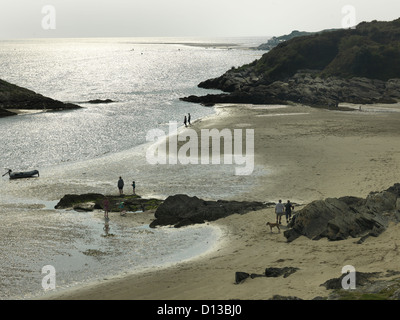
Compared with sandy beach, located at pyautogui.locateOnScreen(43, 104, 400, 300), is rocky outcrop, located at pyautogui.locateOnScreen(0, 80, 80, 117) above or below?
above

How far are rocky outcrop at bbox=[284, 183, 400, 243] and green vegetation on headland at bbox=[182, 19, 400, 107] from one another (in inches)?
2249

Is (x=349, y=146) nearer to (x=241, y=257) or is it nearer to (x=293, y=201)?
(x=293, y=201)

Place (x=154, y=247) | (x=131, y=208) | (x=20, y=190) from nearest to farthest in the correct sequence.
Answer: (x=154, y=247), (x=131, y=208), (x=20, y=190)

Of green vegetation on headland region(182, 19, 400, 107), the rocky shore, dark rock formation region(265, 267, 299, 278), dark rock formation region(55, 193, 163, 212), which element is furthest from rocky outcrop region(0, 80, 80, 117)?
dark rock formation region(265, 267, 299, 278)

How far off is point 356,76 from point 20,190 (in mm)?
78936

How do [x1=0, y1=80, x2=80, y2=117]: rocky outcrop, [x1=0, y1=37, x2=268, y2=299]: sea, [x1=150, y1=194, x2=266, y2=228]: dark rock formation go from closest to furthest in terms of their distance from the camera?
[x1=0, y1=37, x2=268, y2=299]: sea
[x1=150, y1=194, x2=266, y2=228]: dark rock formation
[x1=0, y1=80, x2=80, y2=117]: rocky outcrop

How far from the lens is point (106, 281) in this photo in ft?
59.3

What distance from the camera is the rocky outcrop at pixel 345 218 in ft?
65.4

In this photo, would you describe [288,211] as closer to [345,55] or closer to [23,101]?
[23,101]

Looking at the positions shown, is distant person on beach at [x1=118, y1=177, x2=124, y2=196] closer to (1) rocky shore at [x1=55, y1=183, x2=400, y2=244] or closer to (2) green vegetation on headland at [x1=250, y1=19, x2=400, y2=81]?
(1) rocky shore at [x1=55, y1=183, x2=400, y2=244]

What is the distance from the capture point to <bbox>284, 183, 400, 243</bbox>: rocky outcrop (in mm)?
19938

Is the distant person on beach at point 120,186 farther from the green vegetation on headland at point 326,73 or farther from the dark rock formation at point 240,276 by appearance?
the green vegetation on headland at point 326,73
